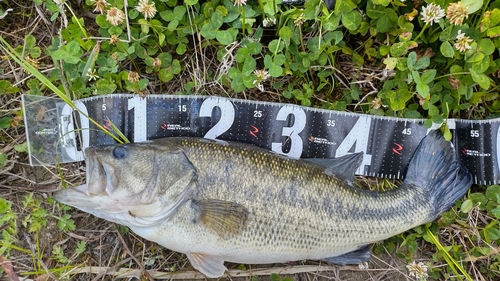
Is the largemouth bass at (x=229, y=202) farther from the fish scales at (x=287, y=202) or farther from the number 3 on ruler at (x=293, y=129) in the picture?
the number 3 on ruler at (x=293, y=129)

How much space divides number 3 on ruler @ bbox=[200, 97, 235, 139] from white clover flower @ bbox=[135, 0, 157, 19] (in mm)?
750

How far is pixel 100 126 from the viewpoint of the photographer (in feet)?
9.78

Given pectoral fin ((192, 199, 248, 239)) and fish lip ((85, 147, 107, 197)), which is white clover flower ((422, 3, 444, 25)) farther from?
fish lip ((85, 147, 107, 197))

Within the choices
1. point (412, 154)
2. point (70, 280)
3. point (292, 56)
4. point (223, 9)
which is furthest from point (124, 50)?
point (412, 154)

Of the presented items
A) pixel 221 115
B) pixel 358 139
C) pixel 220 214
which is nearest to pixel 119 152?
pixel 220 214

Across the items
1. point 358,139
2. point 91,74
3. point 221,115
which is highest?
point 91,74

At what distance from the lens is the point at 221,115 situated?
310cm

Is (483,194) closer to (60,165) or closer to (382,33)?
(382,33)

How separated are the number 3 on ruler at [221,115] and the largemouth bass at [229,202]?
1.07 feet

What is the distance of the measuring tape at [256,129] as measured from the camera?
306 cm

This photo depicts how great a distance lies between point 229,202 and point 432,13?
1908mm

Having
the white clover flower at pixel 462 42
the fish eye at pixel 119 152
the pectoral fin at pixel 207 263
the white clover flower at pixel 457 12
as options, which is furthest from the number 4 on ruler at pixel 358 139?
the fish eye at pixel 119 152

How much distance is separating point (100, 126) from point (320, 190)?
1.70 metres

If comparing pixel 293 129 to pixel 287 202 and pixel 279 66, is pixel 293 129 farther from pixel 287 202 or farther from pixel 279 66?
pixel 287 202
